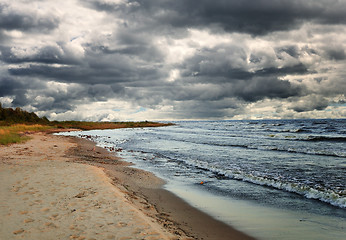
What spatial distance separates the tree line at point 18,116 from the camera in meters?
74.7

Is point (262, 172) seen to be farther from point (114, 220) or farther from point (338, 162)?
point (114, 220)

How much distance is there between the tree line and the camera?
2942 inches

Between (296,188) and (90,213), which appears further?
(296,188)

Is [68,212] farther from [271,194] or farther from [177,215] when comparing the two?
[271,194]

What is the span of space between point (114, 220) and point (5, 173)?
28.0 feet

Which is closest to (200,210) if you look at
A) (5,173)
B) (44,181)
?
(44,181)

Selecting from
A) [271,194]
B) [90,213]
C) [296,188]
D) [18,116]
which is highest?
[18,116]

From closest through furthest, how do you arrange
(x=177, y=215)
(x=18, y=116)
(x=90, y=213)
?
(x=90, y=213) → (x=177, y=215) → (x=18, y=116)

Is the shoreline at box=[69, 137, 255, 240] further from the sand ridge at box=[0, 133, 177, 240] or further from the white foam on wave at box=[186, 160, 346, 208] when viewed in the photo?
the white foam on wave at box=[186, 160, 346, 208]

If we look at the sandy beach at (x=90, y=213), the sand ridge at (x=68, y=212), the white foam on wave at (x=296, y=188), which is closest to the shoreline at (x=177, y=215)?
the sandy beach at (x=90, y=213)

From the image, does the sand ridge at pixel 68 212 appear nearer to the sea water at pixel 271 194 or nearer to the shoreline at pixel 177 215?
the shoreline at pixel 177 215

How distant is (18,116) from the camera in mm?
79750

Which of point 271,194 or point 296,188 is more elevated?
point 296,188

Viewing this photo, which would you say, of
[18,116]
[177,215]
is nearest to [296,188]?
[177,215]
